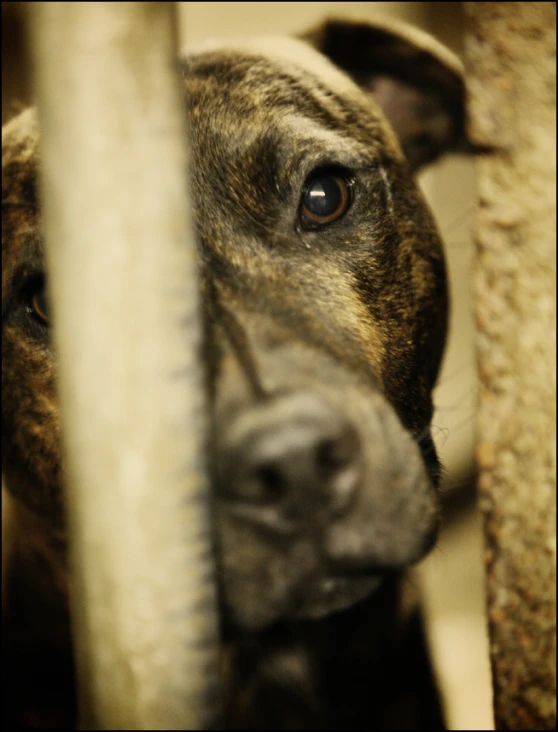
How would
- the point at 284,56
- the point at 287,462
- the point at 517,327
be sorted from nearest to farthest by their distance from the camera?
the point at 287,462
the point at 517,327
the point at 284,56

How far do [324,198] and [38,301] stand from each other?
88cm

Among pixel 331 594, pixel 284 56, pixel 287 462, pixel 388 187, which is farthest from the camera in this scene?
pixel 284 56

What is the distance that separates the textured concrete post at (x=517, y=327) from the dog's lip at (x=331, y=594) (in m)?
0.56

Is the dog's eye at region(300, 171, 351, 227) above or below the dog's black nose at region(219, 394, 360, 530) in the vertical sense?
above

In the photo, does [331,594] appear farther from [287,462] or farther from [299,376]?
[299,376]

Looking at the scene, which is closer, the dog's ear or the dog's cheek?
the dog's cheek

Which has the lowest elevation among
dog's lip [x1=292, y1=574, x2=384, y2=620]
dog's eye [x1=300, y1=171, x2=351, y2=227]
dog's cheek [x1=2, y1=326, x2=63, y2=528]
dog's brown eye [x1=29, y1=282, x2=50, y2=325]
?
dog's lip [x1=292, y1=574, x2=384, y2=620]

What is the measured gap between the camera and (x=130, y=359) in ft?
2.33

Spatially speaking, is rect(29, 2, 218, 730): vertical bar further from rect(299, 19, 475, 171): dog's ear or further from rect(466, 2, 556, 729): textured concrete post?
rect(299, 19, 475, 171): dog's ear

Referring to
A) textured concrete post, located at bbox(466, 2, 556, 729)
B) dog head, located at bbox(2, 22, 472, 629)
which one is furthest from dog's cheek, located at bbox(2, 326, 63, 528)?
textured concrete post, located at bbox(466, 2, 556, 729)

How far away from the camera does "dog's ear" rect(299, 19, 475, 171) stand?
80.4 inches

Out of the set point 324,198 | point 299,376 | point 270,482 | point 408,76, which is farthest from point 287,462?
point 408,76

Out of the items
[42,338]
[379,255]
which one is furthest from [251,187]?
[42,338]

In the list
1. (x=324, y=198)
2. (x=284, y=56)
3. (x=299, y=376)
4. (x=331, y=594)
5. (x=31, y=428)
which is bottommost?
(x=331, y=594)
